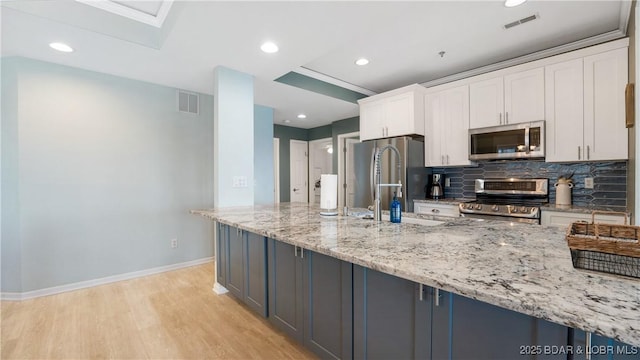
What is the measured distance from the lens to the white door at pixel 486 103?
311 centimetres

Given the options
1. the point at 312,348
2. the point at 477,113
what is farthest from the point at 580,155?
the point at 312,348

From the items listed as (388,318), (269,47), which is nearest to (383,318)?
(388,318)

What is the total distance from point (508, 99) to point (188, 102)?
3.81 meters

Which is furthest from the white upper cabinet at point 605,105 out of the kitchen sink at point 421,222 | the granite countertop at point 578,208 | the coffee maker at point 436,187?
the kitchen sink at point 421,222

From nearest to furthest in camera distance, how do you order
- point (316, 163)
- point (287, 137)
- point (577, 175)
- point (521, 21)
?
point (521, 21), point (577, 175), point (287, 137), point (316, 163)

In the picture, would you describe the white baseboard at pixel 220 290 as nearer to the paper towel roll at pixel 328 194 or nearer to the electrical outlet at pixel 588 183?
the paper towel roll at pixel 328 194

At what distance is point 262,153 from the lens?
439 cm

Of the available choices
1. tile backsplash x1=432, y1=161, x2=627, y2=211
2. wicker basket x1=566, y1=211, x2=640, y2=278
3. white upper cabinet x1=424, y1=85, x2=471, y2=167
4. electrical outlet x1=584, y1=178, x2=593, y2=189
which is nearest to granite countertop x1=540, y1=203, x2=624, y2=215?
tile backsplash x1=432, y1=161, x2=627, y2=211

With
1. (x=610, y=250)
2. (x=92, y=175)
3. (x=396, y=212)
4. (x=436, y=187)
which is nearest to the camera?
(x=610, y=250)

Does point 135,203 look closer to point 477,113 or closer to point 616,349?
point 616,349

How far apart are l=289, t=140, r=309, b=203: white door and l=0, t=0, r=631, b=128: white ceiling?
2782 mm

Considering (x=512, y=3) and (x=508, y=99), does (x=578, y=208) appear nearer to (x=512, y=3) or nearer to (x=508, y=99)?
(x=508, y=99)

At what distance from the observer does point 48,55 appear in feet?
8.60

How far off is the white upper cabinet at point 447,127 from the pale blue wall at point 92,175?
3000 mm
